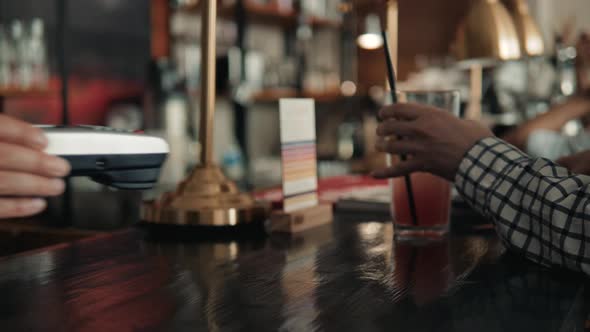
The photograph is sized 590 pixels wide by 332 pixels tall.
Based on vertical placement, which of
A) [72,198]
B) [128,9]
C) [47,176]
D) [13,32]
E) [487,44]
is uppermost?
[128,9]

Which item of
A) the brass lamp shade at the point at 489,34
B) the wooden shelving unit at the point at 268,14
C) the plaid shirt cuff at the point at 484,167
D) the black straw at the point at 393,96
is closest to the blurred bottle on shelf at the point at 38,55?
the wooden shelving unit at the point at 268,14

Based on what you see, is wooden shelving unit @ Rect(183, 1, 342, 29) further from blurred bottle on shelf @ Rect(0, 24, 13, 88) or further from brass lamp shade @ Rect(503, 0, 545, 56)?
brass lamp shade @ Rect(503, 0, 545, 56)

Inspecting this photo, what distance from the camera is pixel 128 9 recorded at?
3012 mm

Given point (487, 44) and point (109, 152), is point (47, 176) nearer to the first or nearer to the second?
point (109, 152)

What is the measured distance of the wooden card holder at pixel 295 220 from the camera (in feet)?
3.33

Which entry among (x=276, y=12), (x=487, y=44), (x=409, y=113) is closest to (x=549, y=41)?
(x=276, y=12)

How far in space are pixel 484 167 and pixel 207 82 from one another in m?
0.44

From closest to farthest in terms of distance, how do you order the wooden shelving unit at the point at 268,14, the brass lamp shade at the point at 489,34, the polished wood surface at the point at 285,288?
the polished wood surface at the point at 285,288, the brass lamp shade at the point at 489,34, the wooden shelving unit at the point at 268,14

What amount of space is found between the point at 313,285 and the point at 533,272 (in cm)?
→ 27

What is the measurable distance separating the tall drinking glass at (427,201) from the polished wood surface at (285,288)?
6cm

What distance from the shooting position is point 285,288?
25.7 inches

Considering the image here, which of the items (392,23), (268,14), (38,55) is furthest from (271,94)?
(392,23)

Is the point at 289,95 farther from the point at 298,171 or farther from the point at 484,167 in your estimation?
the point at 484,167

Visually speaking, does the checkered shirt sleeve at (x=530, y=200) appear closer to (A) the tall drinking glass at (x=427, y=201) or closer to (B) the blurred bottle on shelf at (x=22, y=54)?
(A) the tall drinking glass at (x=427, y=201)
